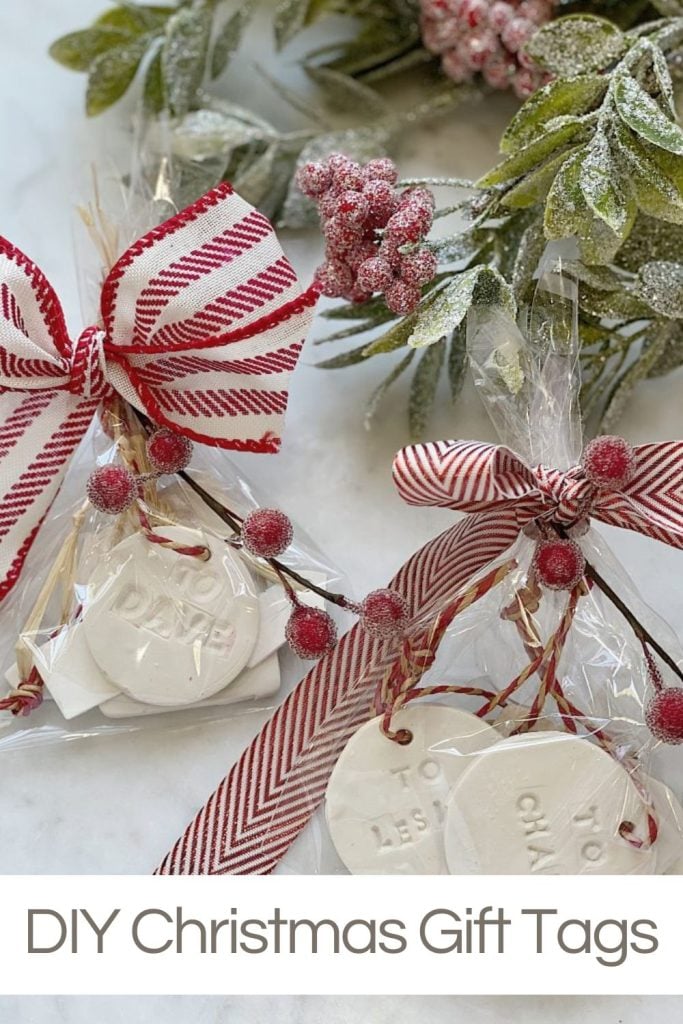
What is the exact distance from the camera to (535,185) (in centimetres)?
95

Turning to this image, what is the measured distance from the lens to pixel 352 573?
1010 millimetres

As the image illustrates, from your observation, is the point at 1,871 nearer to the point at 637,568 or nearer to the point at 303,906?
the point at 303,906

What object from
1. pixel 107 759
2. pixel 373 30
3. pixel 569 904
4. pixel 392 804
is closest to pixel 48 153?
pixel 373 30

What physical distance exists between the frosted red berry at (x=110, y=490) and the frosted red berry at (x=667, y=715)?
0.40 m

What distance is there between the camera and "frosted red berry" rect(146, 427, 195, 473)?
3.07 ft

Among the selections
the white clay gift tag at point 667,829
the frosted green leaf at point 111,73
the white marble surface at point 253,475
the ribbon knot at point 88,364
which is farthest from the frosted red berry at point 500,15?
the white clay gift tag at point 667,829

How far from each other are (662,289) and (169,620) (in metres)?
0.46

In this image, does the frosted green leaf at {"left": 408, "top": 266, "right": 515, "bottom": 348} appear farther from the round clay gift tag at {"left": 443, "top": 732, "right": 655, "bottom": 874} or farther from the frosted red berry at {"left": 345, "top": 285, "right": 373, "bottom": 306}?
the round clay gift tag at {"left": 443, "top": 732, "right": 655, "bottom": 874}

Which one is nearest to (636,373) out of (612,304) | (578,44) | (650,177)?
(612,304)

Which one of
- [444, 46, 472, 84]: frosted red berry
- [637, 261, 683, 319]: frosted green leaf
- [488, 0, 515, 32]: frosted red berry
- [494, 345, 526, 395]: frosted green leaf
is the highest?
[488, 0, 515, 32]: frosted red berry

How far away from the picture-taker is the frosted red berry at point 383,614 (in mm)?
868

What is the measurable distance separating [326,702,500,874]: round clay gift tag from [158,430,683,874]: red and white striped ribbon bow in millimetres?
35

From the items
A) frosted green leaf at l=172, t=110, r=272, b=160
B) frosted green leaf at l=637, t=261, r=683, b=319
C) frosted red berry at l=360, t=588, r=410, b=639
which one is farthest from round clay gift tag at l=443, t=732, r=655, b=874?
frosted green leaf at l=172, t=110, r=272, b=160

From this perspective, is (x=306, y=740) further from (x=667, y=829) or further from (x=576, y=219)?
(x=576, y=219)
